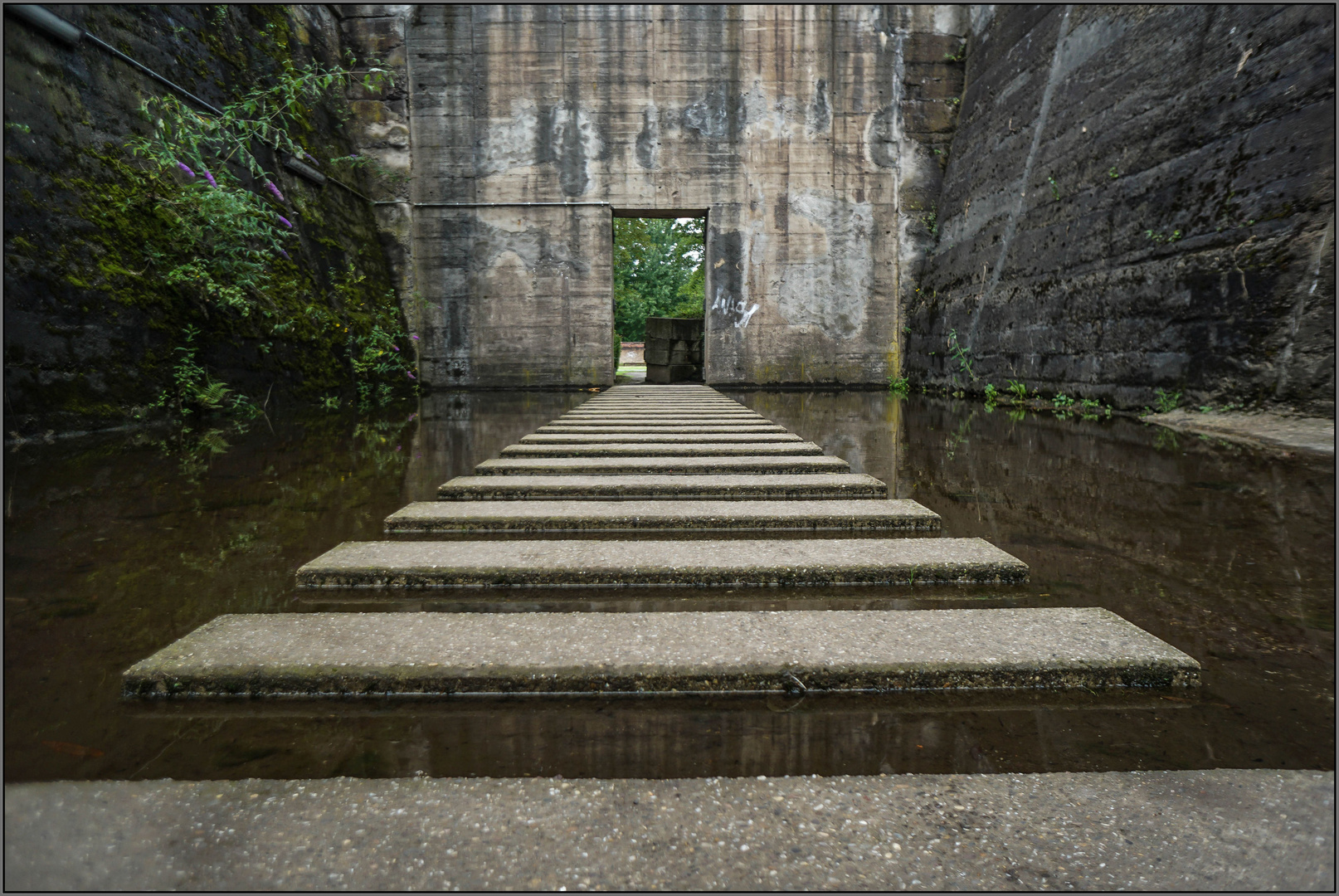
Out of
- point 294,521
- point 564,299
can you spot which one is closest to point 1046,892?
point 294,521

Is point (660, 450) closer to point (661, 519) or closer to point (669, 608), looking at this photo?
point (661, 519)

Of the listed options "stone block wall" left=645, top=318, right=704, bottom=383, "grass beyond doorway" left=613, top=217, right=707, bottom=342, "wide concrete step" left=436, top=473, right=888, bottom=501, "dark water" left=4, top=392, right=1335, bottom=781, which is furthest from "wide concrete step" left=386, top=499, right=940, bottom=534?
"grass beyond doorway" left=613, top=217, right=707, bottom=342

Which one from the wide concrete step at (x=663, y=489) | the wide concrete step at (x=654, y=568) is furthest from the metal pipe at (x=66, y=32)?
the wide concrete step at (x=654, y=568)

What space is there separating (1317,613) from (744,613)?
110cm

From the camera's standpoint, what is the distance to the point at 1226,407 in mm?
3758

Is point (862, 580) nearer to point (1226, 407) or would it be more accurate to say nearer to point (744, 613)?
point (744, 613)

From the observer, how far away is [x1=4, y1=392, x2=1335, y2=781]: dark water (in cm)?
78

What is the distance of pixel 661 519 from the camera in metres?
1.80

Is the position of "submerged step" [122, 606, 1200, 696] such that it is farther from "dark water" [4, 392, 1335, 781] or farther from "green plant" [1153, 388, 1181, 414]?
"green plant" [1153, 388, 1181, 414]

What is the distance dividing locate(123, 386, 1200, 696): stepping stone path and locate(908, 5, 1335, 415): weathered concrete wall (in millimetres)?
3016

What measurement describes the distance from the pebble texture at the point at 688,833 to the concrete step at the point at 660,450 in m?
2.09

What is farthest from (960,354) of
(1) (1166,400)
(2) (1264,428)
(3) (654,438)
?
(3) (654,438)

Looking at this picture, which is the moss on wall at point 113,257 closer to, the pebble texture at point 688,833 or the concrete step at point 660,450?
the concrete step at point 660,450

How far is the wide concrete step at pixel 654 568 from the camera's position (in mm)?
1345
